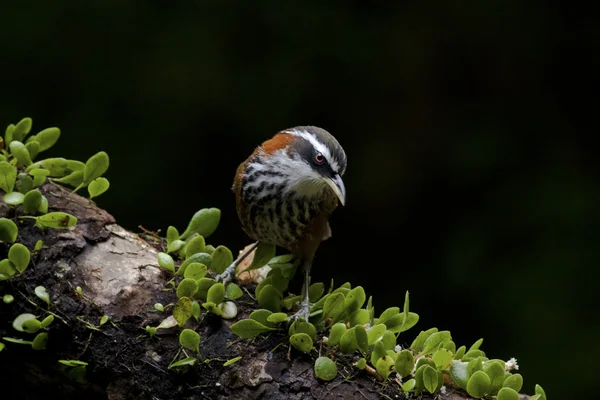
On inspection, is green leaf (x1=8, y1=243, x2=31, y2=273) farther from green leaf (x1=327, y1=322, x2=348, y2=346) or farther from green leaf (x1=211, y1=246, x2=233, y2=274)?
green leaf (x1=327, y1=322, x2=348, y2=346)

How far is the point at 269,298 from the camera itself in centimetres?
222

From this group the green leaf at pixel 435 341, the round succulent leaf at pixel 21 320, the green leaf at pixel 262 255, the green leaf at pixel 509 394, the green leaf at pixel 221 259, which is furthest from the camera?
the green leaf at pixel 262 255

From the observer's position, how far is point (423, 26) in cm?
405

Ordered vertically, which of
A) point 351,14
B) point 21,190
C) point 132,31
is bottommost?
point 21,190

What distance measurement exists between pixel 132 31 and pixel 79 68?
0.36m

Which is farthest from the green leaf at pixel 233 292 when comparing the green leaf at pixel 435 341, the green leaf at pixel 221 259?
the green leaf at pixel 435 341

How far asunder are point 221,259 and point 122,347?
452 mm

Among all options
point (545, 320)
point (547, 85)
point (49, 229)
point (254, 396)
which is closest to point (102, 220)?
point (49, 229)

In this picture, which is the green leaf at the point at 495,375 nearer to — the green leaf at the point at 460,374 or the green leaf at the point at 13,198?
the green leaf at the point at 460,374

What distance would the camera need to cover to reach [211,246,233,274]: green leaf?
2.40 m

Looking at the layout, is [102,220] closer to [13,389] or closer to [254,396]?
[13,389]

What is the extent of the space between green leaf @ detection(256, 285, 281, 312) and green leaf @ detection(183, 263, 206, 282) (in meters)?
0.19

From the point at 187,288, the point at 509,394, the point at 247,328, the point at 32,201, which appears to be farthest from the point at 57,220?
the point at 509,394

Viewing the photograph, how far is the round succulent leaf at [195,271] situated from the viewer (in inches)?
87.4
